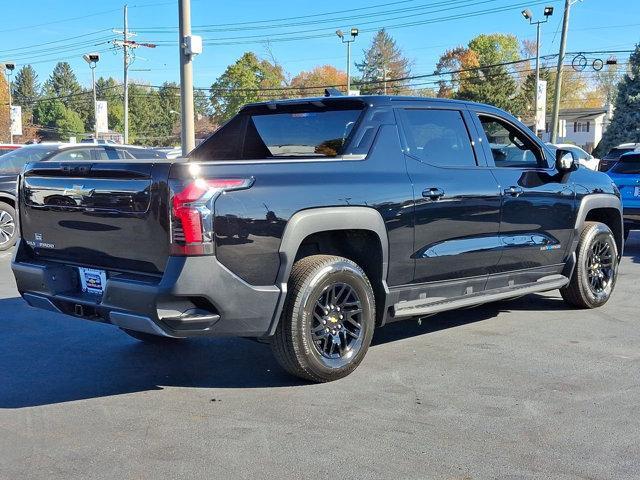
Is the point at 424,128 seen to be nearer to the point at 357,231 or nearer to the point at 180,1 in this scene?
the point at 357,231

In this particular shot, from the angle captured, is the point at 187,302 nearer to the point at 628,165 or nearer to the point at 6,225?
the point at 6,225

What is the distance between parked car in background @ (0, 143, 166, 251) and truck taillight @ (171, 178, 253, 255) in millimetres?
7857

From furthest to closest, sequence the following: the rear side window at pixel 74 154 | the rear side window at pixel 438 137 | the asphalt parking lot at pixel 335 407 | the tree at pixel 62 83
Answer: the tree at pixel 62 83, the rear side window at pixel 74 154, the rear side window at pixel 438 137, the asphalt parking lot at pixel 335 407

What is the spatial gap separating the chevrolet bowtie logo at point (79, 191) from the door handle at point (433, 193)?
2.29 meters

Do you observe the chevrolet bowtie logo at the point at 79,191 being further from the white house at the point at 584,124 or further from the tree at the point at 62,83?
the tree at the point at 62,83

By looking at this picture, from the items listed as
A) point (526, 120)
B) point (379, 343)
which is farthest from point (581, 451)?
point (526, 120)

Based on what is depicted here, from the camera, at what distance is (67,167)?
465cm

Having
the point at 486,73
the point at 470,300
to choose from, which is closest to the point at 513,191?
the point at 470,300

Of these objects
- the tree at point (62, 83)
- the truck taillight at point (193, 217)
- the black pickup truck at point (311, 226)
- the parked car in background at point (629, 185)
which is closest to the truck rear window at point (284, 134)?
the black pickup truck at point (311, 226)

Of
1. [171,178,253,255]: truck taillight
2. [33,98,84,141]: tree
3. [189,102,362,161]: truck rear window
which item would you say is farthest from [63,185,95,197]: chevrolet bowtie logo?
[33,98,84,141]: tree

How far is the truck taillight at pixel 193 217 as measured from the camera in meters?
3.96

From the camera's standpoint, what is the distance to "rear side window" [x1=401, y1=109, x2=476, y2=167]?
529cm

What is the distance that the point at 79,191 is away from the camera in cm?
451

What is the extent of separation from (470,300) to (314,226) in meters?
1.75
